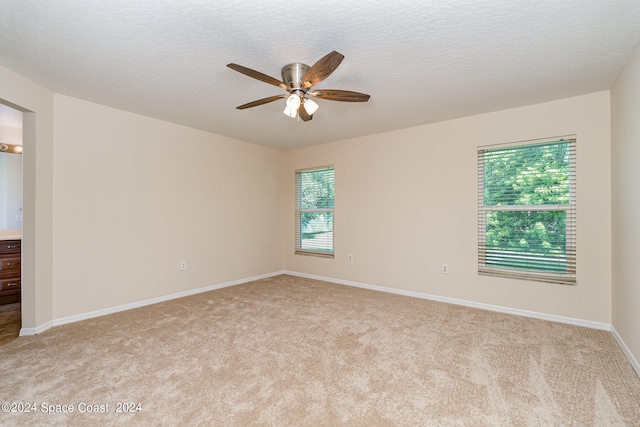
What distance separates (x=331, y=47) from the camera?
81.9 inches

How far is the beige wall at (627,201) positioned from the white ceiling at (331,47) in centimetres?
24

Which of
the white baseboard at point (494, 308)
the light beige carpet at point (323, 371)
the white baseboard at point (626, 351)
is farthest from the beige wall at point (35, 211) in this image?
the white baseboard at point (626, 351)

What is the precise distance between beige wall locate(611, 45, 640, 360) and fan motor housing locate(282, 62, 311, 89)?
2415 millimetres

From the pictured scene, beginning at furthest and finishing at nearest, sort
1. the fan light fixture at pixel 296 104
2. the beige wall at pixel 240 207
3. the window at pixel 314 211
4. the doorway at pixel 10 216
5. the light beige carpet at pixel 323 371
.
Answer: the window at pixel 314 211
the doorway at pixel 10 216
the beige wall at pixel 240 207
the fan light fixture at pixel 296 104
the light beige carpet at pixel 323 371

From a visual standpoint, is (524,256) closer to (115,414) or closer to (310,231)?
(310,231)

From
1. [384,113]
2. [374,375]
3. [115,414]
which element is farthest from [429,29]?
[115,414]

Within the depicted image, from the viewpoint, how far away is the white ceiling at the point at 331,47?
171cm

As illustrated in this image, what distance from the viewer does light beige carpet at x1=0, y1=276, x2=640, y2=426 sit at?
1.64 meters

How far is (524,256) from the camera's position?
3.29 m

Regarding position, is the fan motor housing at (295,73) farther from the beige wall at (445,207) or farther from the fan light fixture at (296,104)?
the beige wall at (445,207)

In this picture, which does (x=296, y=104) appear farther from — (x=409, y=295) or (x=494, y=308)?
(x=494, y=308)

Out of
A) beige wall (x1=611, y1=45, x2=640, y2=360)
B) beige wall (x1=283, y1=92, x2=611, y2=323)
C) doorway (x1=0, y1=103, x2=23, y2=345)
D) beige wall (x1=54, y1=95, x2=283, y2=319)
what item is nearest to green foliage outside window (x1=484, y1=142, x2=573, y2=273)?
beige wall (x1=283, y1=92, x2=611, y2=323)

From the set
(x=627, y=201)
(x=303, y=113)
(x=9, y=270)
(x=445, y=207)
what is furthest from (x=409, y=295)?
(x=9, y=270)

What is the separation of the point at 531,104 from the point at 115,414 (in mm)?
4487
